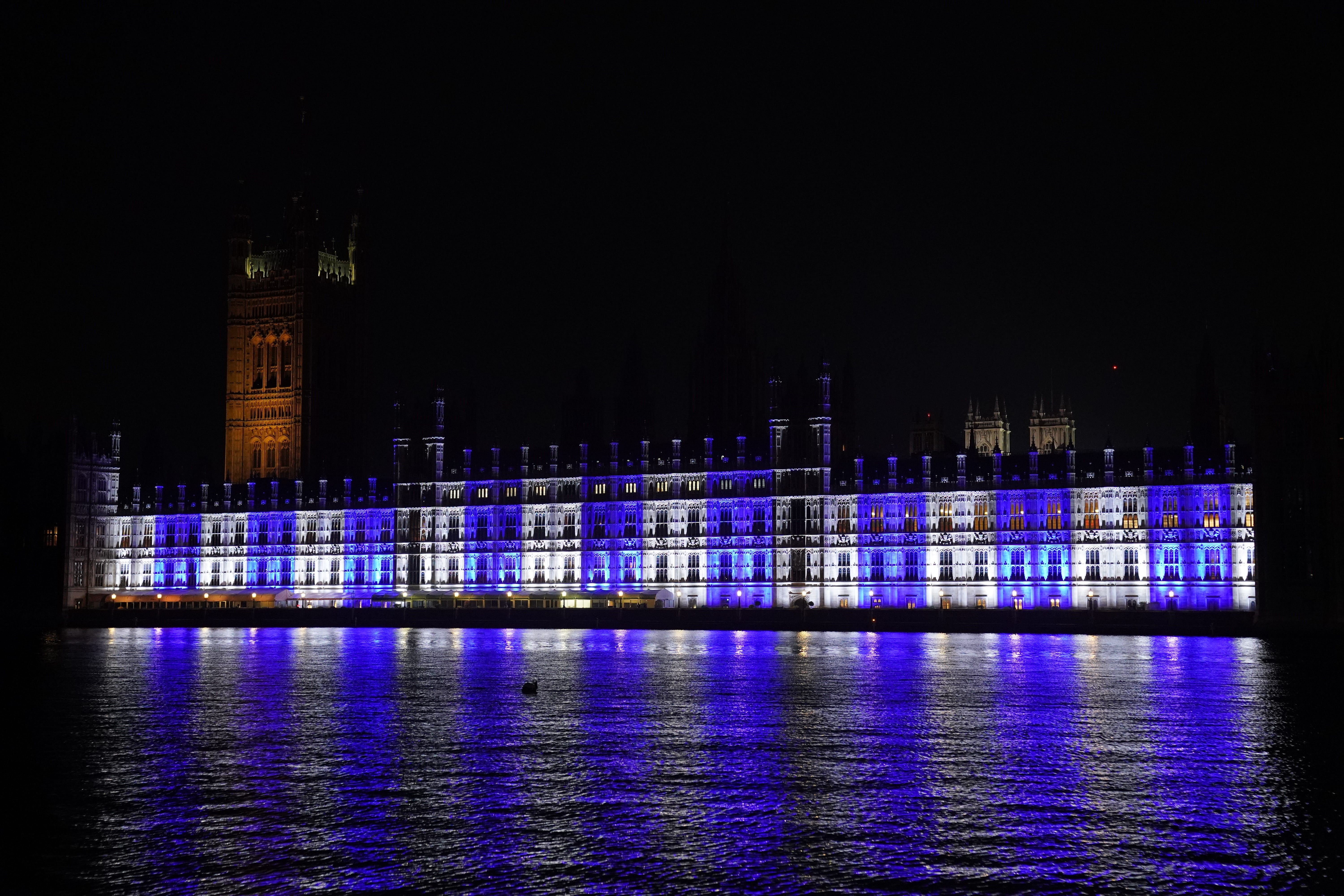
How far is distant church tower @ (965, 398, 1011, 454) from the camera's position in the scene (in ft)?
596

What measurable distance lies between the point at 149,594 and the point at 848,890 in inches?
6106

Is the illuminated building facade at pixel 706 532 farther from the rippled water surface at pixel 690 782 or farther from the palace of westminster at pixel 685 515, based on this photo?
the rippled water surface at pixel 690 782

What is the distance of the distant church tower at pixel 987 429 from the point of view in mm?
181625

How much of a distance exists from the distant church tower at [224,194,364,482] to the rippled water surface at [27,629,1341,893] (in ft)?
387

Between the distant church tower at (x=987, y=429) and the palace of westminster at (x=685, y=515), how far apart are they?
0.27 meters

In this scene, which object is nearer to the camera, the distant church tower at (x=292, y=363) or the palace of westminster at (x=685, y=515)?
the palace of westminster at (x=685, y=515)

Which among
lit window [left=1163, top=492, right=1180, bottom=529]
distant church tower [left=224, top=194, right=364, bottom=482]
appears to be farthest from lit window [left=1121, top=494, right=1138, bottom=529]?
distant church tower [left=224, top=194, right=364, bottom=482]

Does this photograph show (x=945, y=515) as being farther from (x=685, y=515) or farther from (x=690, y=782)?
(x=690, y=782)

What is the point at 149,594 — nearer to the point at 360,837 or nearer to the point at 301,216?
the point at 301,216

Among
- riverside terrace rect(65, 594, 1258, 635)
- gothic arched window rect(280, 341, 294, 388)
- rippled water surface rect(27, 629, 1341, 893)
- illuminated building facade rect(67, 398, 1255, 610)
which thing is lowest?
rippled water surface rect(27, 629, 1341, 893)

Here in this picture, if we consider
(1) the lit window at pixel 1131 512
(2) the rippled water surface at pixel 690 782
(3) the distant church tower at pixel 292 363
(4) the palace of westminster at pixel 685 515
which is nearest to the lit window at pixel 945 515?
(4) the palace of westminster at pixel 685 515

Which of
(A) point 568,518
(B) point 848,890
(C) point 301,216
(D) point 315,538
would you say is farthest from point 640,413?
(B) point 848,890

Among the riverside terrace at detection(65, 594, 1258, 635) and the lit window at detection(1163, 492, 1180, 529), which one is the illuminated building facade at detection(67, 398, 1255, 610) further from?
the riverside terrace at detection(65, 594, 1258, 635)

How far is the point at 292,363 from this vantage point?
191750 mm
